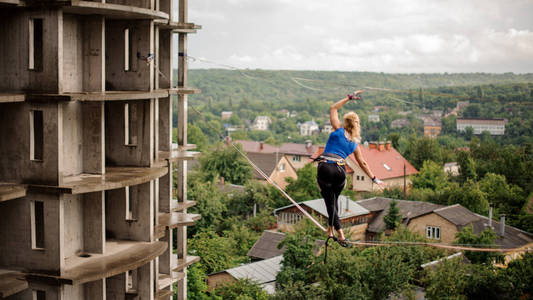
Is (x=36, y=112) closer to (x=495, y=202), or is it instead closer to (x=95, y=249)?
(x=95, y=249)

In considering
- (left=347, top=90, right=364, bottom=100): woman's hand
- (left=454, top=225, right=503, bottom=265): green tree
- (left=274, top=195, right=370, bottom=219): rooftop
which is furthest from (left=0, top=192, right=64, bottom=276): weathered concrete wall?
(left=274, top=195, right=370, bottom=219): rooftop

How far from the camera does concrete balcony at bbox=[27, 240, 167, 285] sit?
54.3 ft

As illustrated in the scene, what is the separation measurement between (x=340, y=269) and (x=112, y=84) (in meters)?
24.7

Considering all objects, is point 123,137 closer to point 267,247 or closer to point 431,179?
point 267,247

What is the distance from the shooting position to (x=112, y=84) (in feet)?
67.2

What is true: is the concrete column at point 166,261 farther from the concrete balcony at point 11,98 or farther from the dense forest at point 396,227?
the concrete balcony at point 11,98

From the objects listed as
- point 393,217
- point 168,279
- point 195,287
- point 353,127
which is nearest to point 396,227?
point 393,217

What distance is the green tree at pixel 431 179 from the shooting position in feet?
289

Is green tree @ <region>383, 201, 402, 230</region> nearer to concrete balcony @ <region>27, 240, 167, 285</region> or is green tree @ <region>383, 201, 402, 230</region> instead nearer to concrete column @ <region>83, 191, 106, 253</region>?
concrete balcony @ <region>27, 240, 167, 285</region>

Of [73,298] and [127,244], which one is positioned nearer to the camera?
[73,298]

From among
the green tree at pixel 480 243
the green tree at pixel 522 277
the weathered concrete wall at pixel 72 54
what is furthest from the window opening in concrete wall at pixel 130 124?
the green tree at pixel 480 243

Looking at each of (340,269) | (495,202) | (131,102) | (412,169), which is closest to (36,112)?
(131,102)

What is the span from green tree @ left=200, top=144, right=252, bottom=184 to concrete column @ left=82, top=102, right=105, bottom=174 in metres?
70.1

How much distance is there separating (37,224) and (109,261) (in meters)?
2.34
